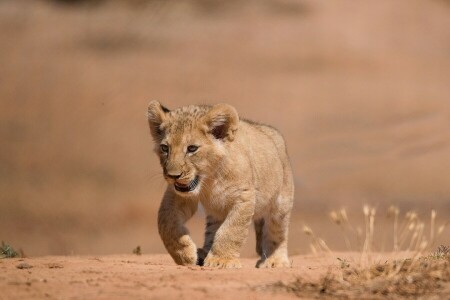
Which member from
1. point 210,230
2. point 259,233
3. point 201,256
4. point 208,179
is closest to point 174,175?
point 208,179

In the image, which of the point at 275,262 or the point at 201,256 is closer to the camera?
the point at 201,256

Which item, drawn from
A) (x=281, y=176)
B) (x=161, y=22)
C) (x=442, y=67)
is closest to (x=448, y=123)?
(x=442, y=67)

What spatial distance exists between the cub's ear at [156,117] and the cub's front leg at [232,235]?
1.00m

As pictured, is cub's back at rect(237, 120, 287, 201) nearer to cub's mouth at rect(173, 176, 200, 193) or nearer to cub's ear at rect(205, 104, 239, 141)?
cub's ear at rect(205, 104, 239, 141)

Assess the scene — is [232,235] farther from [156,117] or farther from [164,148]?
[156,117]

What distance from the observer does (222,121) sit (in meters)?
8.75

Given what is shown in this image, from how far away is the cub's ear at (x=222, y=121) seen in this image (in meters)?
8.66

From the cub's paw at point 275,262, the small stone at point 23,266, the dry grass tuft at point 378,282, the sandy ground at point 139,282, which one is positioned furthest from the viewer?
the cub's paw at point 275,262

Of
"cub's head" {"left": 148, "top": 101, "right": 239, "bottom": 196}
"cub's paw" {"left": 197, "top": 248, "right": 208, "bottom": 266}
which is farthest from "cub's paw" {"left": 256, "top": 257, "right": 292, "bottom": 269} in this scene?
"cub's head" {"left": 148, "top": 101, "right": 239, "bottom": 196}

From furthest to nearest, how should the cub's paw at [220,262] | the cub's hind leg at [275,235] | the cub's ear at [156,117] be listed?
1. the cub's hind leg at [275,235]
2. the cub's ear at [156,117]
3. the cub's paw at [220,262]

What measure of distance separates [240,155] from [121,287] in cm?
279

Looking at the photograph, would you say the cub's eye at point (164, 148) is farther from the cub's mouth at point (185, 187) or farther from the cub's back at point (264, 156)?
the cub's back at point (264, 156)

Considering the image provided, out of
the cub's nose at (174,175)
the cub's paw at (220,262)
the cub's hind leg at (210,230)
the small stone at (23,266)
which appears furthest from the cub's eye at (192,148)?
the small stone at (23,266)

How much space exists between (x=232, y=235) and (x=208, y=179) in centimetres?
58
